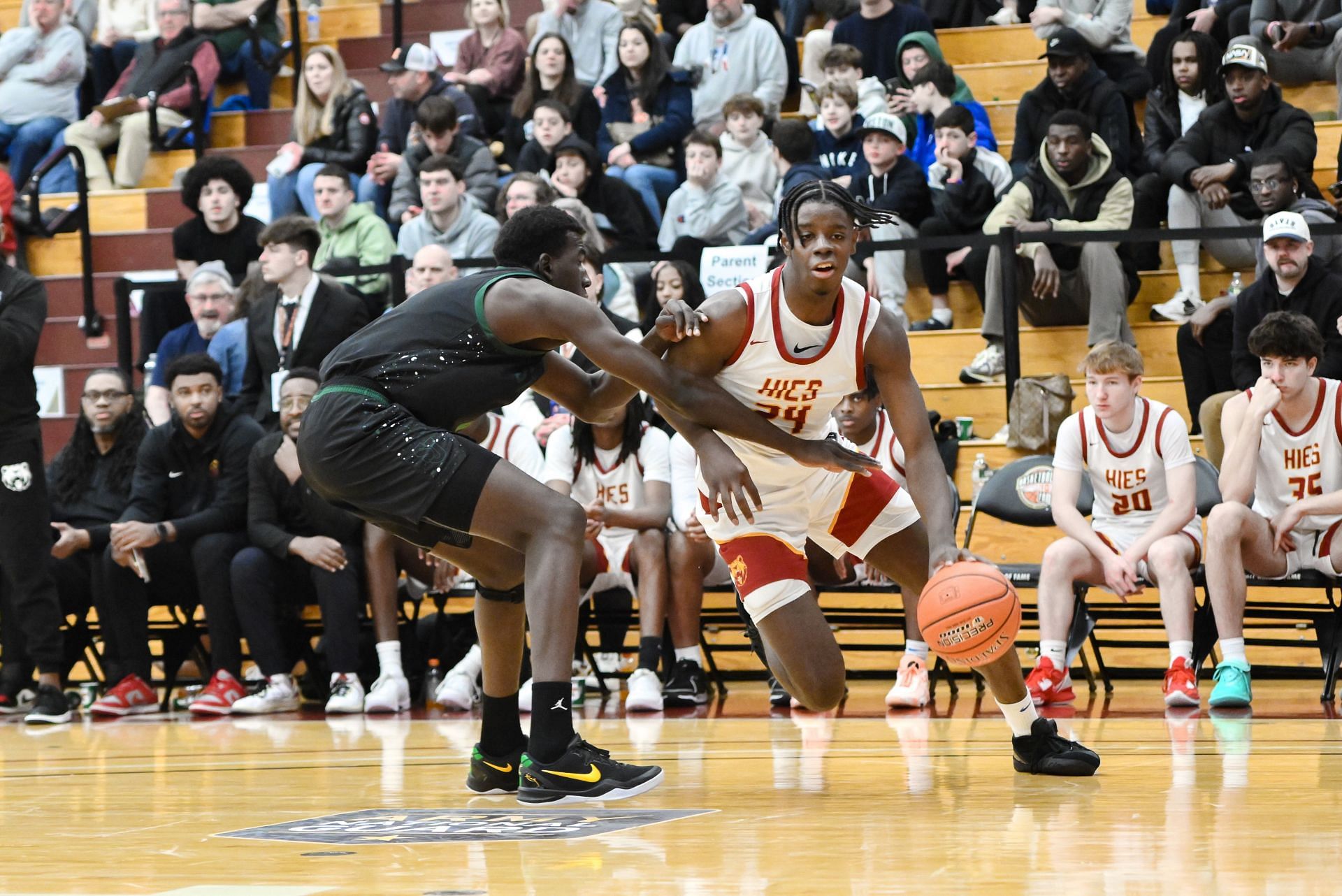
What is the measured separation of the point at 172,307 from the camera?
10.0 metres

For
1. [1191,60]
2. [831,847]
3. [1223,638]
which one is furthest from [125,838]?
[1191,60]

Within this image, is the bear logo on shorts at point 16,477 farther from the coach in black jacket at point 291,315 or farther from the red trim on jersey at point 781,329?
the red trim on jersey at point 781,329

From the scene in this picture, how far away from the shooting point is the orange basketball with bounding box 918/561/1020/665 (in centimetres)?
436

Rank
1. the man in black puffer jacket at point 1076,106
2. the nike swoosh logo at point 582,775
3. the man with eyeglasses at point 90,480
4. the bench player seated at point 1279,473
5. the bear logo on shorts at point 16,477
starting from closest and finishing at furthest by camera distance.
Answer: the nike swoosh logo at point 582,775, the bench player seated at point 1279,473, the bear logo on shorts at point 16,477, the man with eyeglasses at point 90,480, the man in black puffer jacket at point 1076,106

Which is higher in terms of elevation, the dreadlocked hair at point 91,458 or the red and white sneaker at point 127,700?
the dreadlocked hair at point 91,458

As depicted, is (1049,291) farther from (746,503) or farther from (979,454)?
(746,503)

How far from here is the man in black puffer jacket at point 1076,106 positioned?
9.30 metres

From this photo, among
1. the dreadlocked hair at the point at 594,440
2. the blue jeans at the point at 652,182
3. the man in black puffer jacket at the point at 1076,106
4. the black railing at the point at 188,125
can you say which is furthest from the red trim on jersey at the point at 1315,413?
the black railing at the point at 188,125

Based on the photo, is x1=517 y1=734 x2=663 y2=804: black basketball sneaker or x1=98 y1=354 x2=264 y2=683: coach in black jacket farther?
x1=98 y1=354 x2=264 y2=683: coach in black jacket

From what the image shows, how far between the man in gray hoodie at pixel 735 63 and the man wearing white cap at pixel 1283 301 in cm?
372

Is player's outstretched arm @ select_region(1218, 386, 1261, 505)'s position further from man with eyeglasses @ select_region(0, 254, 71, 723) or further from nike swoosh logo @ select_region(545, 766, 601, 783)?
man with eyeglasses @ select_region(0, 254, 71, 723)

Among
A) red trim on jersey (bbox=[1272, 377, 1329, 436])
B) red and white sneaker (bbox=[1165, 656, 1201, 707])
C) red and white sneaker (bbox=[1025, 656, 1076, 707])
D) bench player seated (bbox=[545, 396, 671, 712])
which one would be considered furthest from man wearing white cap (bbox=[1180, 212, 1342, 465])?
bench player seated (bbox=[545, 396, 671, 712])

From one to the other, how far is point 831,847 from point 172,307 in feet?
24.6

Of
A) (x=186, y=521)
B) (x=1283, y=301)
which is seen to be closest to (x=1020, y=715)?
(x=1283, y=301)
